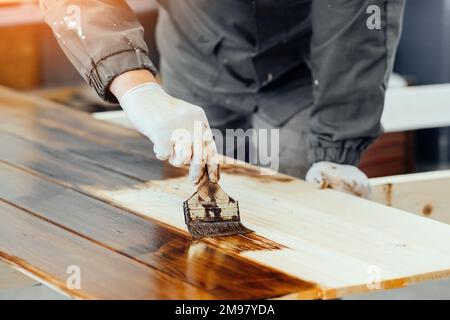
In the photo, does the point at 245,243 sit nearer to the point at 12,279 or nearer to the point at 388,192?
the point at 12,279

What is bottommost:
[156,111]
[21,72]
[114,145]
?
[21,72]

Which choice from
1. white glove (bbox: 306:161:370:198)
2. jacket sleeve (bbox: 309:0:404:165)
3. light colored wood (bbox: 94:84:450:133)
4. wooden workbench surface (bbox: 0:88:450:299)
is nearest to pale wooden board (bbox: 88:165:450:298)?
wooden workbench surface (bbox: 0:88:450:299)

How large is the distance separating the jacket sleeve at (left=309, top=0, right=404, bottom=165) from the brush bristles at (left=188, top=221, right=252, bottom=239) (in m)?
0.61

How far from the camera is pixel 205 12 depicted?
2637 mm

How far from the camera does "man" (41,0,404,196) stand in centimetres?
194

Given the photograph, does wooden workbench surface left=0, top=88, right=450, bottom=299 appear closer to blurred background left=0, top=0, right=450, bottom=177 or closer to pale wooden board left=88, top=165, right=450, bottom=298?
pale wooden board left=88, top=165, right=450, bottom=298

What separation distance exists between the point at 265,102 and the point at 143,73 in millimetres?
755

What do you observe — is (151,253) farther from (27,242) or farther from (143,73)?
(143,73)

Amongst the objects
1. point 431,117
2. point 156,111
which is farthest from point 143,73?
point 431,117

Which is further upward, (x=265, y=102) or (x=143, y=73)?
(x=143, y=73)

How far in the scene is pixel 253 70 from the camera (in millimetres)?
2617

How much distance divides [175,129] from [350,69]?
0.66 meters

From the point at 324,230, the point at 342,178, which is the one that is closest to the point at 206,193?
the point at 324,230

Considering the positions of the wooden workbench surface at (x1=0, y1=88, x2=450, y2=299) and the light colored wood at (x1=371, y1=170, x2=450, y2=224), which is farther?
the light colored wood at (x1=371, y1=170, x2=450, y2=224)
